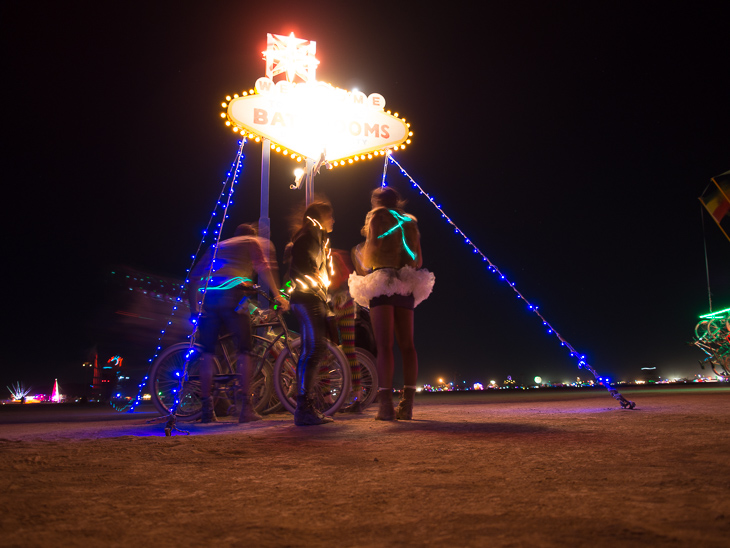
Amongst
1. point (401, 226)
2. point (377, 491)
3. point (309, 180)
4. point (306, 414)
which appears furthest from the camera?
point (309, 180)

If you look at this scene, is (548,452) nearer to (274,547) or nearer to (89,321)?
(274,547)

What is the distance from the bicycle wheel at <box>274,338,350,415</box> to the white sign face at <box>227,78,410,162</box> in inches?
147

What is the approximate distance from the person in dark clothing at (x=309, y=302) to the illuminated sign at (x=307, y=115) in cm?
347

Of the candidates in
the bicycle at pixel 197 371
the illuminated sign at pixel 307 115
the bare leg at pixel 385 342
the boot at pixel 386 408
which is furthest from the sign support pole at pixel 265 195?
the boot at pixel 386 408

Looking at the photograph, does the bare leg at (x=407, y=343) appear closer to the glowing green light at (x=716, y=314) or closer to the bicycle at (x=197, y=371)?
the bicycle at (x=197, y=371)

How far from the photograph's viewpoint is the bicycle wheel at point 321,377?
13.2 ft

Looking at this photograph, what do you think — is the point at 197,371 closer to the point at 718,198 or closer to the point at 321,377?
the point at 321,377

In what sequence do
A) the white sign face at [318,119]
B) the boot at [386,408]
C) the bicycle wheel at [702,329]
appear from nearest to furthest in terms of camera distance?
1. the boot at [386,408]
2. the white sign face at [318,119]
3. the bicycle wheel at [702,329]

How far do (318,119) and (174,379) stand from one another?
14.0 ft

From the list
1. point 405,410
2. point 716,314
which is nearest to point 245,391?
point 405,410

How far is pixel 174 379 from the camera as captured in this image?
15.5 feet

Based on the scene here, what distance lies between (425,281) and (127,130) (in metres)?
8.92

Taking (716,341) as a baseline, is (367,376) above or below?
below

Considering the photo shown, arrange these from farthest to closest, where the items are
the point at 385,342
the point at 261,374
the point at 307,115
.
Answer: the point at 307,115
the point at 261,374
the point at 385,342
